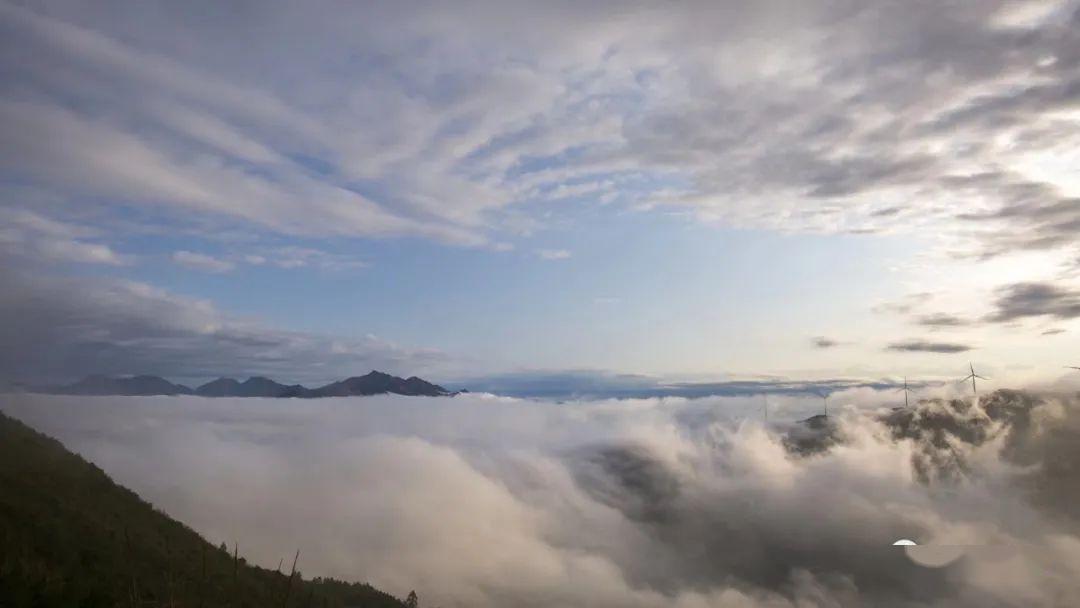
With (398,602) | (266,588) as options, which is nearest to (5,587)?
(266,588)

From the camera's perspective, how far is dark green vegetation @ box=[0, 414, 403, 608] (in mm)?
34062

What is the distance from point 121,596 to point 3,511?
14.4m

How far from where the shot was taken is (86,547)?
43875 mm

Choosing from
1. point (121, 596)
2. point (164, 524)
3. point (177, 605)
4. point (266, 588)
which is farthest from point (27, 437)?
point (177, 605)

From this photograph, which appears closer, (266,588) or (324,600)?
(266,588)

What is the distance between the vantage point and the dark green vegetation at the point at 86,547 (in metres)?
34.1

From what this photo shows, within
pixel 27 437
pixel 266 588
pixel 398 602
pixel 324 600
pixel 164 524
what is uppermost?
pixel 27 437

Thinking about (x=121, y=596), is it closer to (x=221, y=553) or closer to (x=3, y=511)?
(x=3, y=511)

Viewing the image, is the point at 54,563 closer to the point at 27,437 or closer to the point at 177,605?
the point at 177,605

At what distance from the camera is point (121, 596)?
37.1 meters

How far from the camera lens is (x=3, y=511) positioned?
44.0 metres

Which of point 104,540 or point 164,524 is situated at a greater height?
point 104,540

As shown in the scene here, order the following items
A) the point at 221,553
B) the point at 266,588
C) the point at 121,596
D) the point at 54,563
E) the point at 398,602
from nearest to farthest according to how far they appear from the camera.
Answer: the point at 121,596
the point at 54,563
the point at 266,588
the point at 221,553
the point at 398,602

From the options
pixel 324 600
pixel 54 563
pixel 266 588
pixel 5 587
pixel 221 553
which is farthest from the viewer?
pixel 324 600
